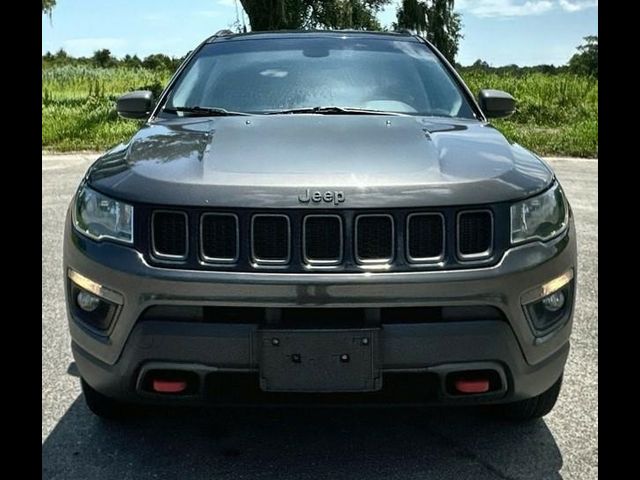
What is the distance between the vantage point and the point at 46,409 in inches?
124

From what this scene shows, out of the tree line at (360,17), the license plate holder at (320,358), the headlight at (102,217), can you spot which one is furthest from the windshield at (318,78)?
the tree line at (360,17)

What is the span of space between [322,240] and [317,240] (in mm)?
15

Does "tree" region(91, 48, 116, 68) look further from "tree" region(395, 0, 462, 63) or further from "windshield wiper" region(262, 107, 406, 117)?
"windshield wiper" region(262, 107, 406, 117)

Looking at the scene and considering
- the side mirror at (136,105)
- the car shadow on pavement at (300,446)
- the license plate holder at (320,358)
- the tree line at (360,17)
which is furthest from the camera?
the tree line at (360,17)

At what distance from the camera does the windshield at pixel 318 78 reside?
3.49 meters

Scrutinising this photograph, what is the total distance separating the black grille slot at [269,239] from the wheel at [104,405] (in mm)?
973

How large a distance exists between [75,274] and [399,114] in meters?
1.57

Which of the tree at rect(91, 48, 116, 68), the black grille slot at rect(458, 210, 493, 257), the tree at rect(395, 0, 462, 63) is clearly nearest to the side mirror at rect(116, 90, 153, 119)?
the black grille slot at rect(458, 210, 493, 257)

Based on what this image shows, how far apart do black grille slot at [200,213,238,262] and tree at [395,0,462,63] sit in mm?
41145

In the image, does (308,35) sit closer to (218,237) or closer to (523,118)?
(218,237)

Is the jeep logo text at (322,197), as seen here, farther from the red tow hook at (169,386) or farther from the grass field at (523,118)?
the grass field at (523,118)

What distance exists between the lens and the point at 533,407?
9.45 feet
